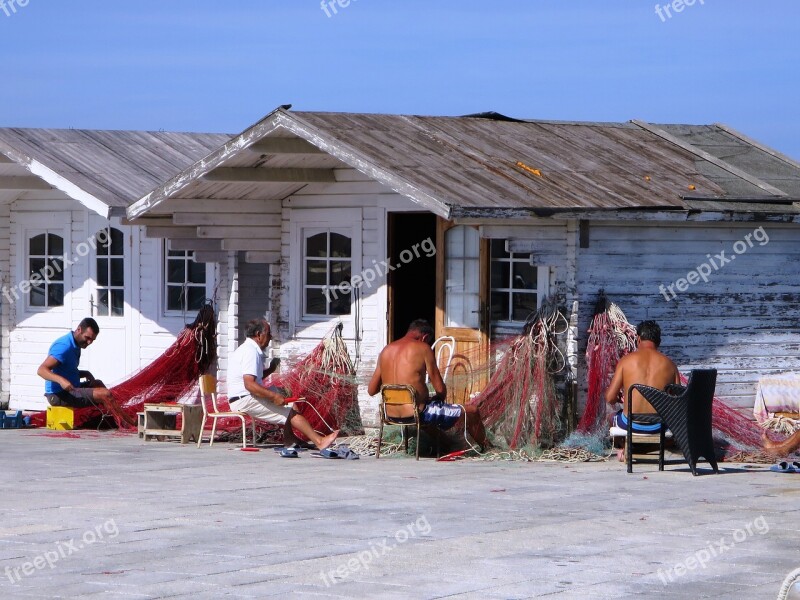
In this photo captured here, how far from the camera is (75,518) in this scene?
9.72m

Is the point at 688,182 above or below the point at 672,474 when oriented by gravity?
above

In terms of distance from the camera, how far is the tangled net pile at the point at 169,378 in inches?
652

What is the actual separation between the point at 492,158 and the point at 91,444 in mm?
5181

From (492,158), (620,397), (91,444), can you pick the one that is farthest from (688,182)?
(91,444)

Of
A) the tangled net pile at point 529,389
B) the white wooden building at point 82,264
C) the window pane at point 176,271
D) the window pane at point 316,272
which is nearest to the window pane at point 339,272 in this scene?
the window pane at point 316,272

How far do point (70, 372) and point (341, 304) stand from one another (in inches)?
126

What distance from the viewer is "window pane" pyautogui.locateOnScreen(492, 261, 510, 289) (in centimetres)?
1493

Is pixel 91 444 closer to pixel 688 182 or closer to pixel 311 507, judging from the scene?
pixel 311 507

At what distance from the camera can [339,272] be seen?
1616cm

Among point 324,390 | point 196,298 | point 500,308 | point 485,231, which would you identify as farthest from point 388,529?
point 196,298

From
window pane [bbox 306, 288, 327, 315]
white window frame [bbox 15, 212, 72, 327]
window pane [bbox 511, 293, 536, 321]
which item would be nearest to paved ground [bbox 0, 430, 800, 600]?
window pane [bbox 511, 293, 536, 321]

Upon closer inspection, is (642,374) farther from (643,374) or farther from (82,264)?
(82,264)

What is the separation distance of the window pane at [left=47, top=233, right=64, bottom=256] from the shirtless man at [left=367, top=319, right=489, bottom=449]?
699 cm

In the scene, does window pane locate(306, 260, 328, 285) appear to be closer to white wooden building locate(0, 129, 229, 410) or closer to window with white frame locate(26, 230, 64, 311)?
white wooden building locate(0, 129, 229, 410)
